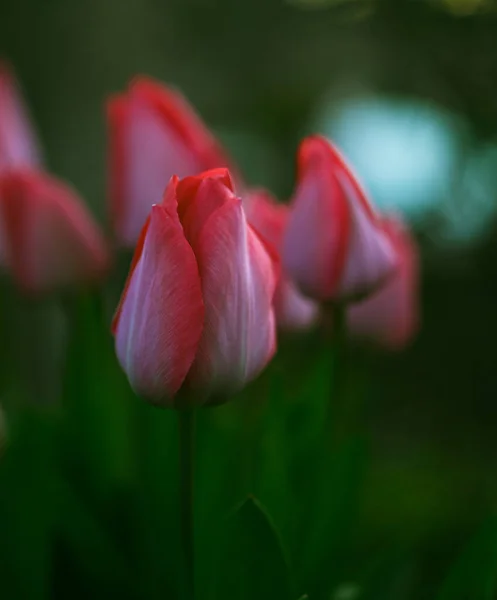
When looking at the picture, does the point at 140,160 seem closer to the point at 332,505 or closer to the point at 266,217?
the point at 266,217

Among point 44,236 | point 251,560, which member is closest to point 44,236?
point 44,236

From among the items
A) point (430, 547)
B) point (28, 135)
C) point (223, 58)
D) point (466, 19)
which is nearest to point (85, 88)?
point (223, 58)

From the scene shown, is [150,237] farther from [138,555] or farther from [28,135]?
[28,135]

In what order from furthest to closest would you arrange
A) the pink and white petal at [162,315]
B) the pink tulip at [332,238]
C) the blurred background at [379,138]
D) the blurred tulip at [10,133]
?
1. the blurred background at [379,138]
2. the blurred tulip at [10,133]
3. the pink tulip at [332,238]
4. the pink and white petal at [162,315]

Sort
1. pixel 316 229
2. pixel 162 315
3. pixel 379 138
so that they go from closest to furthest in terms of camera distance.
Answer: pixel 162 315 → pixel 316 229 → pixel 379 138

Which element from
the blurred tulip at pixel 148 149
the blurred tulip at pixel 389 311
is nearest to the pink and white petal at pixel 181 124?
the blurred tulip at pixel 148 149

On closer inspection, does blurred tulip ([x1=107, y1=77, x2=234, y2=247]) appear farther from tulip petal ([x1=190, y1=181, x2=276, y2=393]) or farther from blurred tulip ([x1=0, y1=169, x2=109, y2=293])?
tulip petal ([x1=190, y1=181, x2=276, y2=393])

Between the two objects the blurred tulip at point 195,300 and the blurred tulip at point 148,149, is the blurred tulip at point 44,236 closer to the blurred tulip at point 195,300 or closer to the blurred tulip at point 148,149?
the blurred tulip at point 148,149
